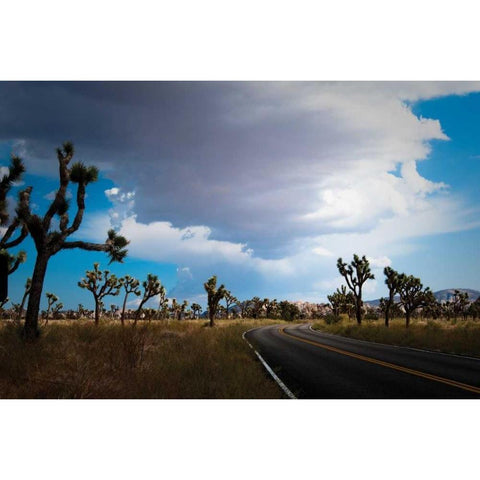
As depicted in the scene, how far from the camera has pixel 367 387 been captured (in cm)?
806

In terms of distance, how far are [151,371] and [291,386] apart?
326cm

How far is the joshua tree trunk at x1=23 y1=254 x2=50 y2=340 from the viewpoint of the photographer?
12.6m

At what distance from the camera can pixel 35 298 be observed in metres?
13.2

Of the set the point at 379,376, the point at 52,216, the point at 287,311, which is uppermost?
the point at 52,216

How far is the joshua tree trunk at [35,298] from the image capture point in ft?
41.3

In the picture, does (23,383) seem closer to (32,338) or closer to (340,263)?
(32,338)

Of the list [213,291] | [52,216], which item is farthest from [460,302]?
[52,216]

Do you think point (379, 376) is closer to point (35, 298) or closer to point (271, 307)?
point (35, 298)

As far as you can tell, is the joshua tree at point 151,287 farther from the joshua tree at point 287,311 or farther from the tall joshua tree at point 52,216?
the joshua tree at point 287,311

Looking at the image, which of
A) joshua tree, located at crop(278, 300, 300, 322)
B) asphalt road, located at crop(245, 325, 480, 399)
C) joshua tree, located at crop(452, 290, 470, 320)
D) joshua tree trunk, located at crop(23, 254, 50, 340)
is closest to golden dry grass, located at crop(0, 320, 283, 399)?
asphalt road, located at crop(245, 325, 480, 399)

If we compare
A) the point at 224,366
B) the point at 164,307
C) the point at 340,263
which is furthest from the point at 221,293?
the point at 224,366

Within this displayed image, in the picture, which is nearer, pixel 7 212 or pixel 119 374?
pixel 119 374

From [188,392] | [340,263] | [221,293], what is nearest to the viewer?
[188,392]

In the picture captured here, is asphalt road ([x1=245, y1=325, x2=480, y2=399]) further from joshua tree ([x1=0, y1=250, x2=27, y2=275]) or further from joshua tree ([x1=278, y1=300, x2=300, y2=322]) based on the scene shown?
joshua tree ([x1=278, y1=300, x2=300, y2=322])
